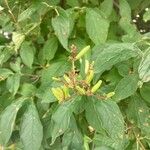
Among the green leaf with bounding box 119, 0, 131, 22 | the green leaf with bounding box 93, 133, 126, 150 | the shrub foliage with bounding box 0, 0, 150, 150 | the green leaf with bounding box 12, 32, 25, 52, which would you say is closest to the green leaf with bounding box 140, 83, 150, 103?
the shrub foliage with bounding box 0, 0, 150, 150

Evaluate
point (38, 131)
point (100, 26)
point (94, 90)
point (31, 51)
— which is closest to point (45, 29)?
A: point (31, 51)

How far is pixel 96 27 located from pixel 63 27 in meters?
0.09

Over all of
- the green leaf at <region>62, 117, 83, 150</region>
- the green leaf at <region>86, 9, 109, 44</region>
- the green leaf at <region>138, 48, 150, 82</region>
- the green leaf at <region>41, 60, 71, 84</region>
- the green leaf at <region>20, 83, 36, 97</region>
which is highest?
the green leaf at <region>138, 48, 150, 82</region>

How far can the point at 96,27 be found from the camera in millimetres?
1069

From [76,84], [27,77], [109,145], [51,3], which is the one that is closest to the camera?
[76,84]

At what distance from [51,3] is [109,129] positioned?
1.40ft

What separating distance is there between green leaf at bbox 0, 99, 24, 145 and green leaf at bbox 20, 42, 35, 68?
151 millimetres

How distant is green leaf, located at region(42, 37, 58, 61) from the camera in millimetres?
1151

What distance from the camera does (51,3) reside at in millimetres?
1124

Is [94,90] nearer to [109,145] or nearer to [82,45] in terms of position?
[109,145]

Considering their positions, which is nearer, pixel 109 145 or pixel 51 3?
pixel 109 145

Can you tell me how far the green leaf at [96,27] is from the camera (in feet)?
3.50

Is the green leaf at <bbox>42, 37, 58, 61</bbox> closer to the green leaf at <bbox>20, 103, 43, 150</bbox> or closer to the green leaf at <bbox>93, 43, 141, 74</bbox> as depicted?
the green leaf at <bbox>20, 103, 43, 150</bbox>

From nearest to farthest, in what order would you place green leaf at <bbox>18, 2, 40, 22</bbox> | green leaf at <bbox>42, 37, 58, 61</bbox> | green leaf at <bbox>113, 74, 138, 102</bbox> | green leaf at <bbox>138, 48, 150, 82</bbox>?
green leaf at <bbox>138, 48, 150, 82</bbox> → green leaf at <bbox>113, 74, 138, 102</bbox> → green leaf at <bbox>18, 2, 40, 22</bbox> → green leaf at <bbox>42, 37, 58, 61</bbox>
